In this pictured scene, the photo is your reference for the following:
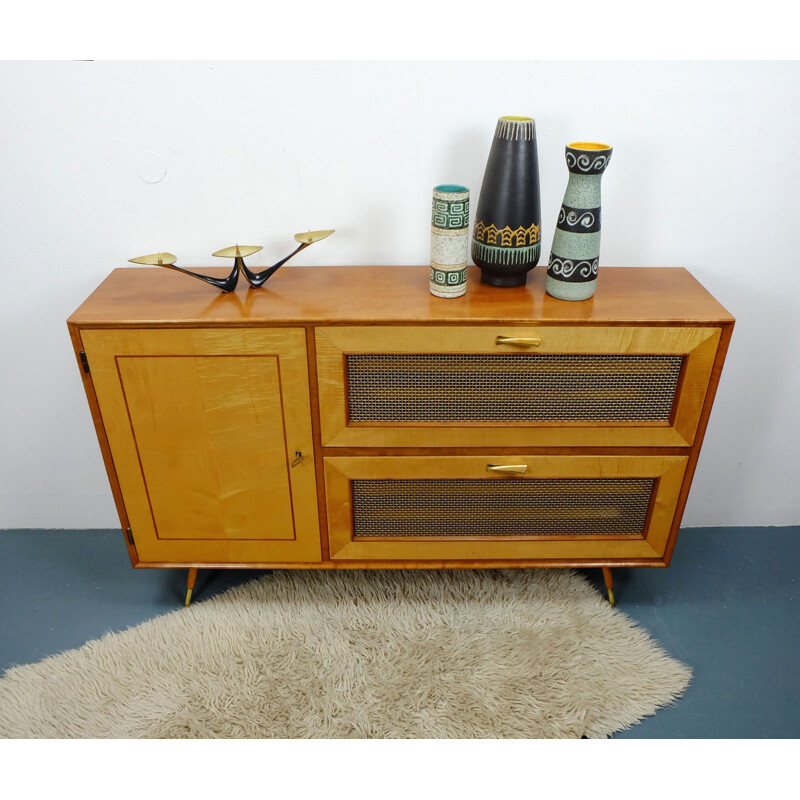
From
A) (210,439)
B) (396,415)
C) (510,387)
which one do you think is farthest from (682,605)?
(210,439)

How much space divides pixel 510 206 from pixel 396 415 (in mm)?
485

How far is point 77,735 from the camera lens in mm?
1377

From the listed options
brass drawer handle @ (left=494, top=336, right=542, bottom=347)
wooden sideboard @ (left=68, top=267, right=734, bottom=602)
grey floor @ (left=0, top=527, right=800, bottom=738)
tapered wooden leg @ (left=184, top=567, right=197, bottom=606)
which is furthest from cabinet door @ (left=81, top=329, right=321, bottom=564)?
brass drawer handle @ (left=494, top=336, right=542, bottom=347)

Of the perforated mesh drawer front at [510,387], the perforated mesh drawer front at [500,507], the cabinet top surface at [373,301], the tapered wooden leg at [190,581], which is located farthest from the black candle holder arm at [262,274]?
the tapered wooden leg at [190,581]

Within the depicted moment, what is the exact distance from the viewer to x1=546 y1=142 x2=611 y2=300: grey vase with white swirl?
49.6 inches

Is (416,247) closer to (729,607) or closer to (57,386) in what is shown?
(57,386)

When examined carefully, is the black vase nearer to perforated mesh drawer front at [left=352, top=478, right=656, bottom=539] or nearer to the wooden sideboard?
the wooden sideboard

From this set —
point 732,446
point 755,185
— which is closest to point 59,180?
point 755,185

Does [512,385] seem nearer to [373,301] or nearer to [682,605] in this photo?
[373,301]

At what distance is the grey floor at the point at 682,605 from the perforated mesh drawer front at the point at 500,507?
320 millimetres

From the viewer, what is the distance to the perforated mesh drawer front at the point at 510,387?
130 centimetres

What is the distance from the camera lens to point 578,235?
129 cm

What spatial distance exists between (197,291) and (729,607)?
1533mm

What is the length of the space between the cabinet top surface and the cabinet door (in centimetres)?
5
